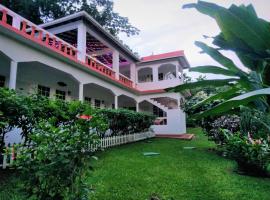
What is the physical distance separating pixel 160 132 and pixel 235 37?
14994 mm

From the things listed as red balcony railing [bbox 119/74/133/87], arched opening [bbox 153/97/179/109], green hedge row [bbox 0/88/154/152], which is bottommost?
green hedge row [bbox 0/88/154/152]

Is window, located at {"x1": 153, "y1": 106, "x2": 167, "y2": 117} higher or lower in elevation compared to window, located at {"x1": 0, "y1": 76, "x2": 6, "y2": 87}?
lower

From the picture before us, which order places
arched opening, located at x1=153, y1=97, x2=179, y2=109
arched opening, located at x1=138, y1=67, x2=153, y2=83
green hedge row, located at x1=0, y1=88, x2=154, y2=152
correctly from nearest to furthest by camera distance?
green hedge row, located at x1=0, y1=88, x2=154, y2=152, arched opening, located at x1=153, y1=97, x2=179, y2=109, arched opening, located at x1=138, y1=67, x2=153, y2=83

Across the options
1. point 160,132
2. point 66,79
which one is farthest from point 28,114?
point 160,132

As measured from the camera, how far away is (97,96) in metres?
14.7

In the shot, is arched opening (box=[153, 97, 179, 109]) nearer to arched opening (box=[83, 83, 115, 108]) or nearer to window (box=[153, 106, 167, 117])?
window (box=[153, 106, 167, 117])

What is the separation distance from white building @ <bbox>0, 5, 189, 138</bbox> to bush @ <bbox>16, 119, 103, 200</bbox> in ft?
16.4

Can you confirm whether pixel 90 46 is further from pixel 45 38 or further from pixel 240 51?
pixel 240 51

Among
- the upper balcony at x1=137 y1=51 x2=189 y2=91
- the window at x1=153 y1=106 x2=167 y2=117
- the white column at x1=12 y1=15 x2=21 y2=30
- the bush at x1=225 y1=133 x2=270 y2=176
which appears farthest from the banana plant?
the window at x1=153 y1=106 x2=167 y2=117

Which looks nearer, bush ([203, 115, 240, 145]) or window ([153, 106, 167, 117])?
bush ([203, 115, 240, 145])

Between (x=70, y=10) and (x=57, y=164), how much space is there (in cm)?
2230

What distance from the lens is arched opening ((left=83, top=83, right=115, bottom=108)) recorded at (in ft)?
43.2

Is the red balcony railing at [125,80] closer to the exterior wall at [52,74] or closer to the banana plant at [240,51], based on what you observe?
the exterior wall at [52,74]

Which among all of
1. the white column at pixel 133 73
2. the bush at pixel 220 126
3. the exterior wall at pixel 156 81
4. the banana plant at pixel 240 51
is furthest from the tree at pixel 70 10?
the banana plant at pixel 240 51
